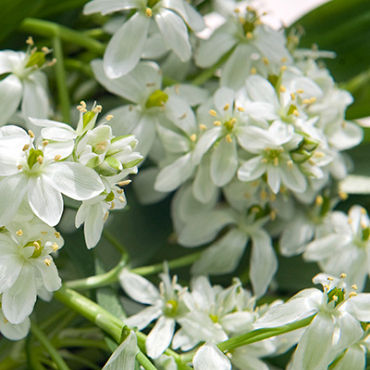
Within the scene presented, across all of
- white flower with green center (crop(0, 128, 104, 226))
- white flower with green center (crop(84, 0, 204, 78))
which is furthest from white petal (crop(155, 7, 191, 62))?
white flower with green center (crop(0, 128, 104, 226))

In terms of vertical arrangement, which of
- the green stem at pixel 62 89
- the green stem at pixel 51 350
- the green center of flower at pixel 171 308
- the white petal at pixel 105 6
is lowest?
the green center of flower at pixel 171 308

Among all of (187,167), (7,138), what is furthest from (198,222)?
(7,138)

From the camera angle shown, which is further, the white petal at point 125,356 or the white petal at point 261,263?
the white petal at point 261,263

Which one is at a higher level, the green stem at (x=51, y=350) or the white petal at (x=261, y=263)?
the green stem at (x=51, y=350)

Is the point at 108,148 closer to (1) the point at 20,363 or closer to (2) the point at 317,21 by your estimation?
(1) the point at 20,363

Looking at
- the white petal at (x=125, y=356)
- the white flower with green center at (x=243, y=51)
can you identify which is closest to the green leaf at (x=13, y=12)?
the white flower with green center at (x=243, y=51)

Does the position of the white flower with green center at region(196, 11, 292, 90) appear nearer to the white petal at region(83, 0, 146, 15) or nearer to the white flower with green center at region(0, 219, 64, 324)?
the white petal at region(83, 0, 146, 15)

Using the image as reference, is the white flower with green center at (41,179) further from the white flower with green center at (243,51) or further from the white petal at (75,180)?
the white flower with green center at (243,51)
